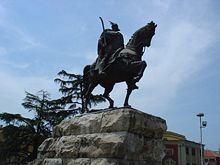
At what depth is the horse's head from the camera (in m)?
10.3

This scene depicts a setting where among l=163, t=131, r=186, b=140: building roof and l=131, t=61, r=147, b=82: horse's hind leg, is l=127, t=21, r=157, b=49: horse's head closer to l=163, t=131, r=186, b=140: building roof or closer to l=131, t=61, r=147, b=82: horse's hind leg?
l=131, t=61, r=147, b=82: horse's hind leg

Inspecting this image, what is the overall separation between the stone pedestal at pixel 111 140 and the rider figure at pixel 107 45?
1.64 meters

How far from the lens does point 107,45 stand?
10.6 meters

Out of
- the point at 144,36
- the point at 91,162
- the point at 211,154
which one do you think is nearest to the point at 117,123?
the point at 91,162

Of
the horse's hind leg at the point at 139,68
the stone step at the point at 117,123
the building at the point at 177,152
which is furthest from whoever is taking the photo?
the building at the point at 177,152

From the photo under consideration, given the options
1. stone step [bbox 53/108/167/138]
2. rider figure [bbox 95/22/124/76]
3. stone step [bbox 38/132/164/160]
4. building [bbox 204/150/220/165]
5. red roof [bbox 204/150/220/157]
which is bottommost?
building [bbox 204/150/220/165]

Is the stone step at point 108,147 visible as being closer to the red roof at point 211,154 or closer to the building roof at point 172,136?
Result: the building roof at point 172,136

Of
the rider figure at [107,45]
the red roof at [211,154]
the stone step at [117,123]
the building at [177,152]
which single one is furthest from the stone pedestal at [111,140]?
the red roof at [211,154]

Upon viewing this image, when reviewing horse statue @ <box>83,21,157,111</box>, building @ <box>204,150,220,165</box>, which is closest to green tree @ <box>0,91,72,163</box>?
horse statue @ <box>83,21,157,111</box>

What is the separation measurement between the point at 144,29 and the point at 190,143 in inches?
1654

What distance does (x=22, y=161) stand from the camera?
31203 mm

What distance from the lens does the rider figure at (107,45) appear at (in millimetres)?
10422

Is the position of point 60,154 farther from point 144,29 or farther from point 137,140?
point 144,29

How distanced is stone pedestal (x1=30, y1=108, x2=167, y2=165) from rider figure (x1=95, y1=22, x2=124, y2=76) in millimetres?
1640
